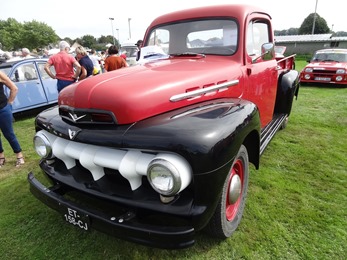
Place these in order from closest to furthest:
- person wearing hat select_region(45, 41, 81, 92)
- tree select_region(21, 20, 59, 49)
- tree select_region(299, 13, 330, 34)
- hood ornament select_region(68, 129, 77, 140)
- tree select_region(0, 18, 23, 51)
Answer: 1. hood ornament select_region(68, 129, 77, 140)
2. person wearing hat select_region(45, 41, 81, 92)
3. tree select_region(0, 18, 23, 51)
4. tree select_region(21, 20, 59, 49)
5. tree select_region(299, 13, 330, 34)

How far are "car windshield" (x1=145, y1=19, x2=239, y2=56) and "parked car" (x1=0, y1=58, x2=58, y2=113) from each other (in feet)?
14.3

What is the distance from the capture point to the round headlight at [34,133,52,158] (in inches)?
86.2

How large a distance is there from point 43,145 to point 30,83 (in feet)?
16.7

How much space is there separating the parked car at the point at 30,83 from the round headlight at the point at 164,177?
233 inches

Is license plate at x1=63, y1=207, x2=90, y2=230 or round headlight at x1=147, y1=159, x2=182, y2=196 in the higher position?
round headlight at x1=147, y1=159, x2=182, y2=196

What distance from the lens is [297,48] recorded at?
132ft

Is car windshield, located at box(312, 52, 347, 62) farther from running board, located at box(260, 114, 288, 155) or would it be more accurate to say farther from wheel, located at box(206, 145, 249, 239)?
wheel, located at box(206, 145, 249, 239)

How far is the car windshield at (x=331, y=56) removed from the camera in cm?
1042

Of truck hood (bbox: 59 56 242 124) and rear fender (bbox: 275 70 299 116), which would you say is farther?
rear fender (bbox: 275 70 299 116)

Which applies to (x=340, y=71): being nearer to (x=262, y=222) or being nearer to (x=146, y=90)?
(x=262, y=222)

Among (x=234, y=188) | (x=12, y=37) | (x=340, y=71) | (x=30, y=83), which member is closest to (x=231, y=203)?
(x=234, y=188)

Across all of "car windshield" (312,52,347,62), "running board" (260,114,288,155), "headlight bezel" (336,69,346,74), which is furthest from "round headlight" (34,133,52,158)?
"car windshield" (312,52,347,62)

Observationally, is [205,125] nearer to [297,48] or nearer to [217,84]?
[217,84]

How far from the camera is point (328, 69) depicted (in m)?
9.73
